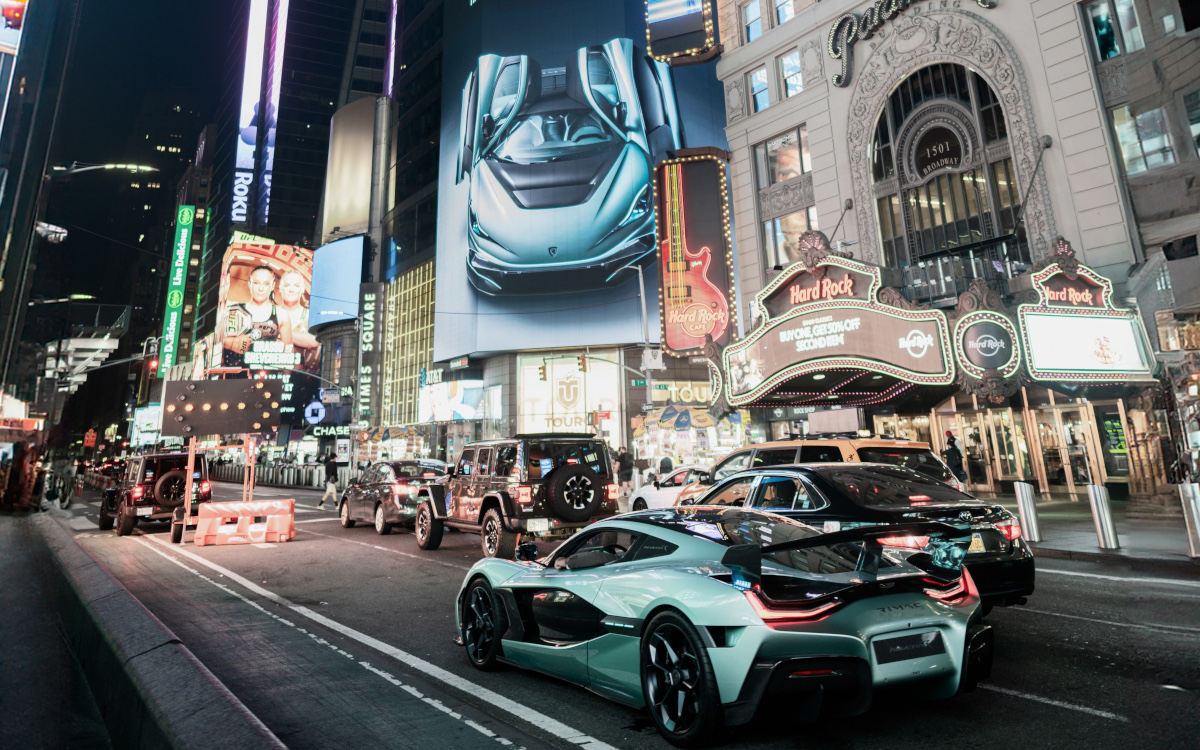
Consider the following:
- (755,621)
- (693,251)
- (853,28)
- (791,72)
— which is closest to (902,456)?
(755,621)

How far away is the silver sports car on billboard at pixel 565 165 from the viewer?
45.3 m

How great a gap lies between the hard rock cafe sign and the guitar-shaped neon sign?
11.8 m

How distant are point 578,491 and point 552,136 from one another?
4084 centimetres

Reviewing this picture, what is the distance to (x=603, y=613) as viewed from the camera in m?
4.20

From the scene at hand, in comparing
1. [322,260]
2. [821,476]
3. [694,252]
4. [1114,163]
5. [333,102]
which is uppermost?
[333,102]

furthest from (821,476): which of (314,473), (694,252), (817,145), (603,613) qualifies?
(314,473)

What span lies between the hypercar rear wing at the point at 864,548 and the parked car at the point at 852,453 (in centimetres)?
498

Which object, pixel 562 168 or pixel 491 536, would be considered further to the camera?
pixel 562 168

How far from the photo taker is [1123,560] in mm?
9406

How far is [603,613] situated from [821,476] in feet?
11.1

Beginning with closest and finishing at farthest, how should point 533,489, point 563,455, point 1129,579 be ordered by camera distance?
point 1129,579, point 533,489, point 563,455

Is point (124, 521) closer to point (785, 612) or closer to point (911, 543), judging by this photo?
point (911, 543)

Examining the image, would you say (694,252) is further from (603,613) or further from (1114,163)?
(603,613)

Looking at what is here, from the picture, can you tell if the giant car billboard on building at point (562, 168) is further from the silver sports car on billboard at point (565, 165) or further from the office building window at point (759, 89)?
the office building window at point (759, 89)
